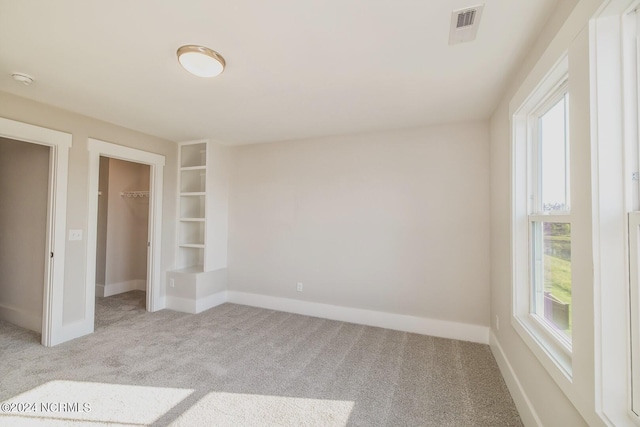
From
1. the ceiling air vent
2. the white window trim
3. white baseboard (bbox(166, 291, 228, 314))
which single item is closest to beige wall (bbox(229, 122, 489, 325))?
white baseboard (bbox(166, 291, 228, 314))

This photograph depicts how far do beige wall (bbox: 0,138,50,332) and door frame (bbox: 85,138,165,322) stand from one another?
46 centimetres

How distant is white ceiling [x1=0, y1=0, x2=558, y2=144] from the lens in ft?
4.81

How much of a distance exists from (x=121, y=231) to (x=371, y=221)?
4.32 meters

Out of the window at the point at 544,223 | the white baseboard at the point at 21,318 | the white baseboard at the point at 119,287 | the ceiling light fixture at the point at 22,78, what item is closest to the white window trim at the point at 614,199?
the window at the point at 544,223

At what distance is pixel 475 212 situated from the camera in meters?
3.04

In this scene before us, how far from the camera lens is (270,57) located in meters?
1.88

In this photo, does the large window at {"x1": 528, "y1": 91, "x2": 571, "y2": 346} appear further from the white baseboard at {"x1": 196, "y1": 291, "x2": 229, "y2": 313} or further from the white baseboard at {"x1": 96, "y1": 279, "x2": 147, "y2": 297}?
the white baseboard at {"x1": 96, "y1": 279, "x2": 147, "y2": 297}

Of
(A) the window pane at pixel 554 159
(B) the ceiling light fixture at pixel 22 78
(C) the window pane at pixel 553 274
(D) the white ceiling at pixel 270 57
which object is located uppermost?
(D) the white ceiling at pixel 270 57

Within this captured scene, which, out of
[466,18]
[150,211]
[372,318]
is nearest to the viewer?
[466,18]

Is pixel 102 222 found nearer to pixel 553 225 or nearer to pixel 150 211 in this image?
pixel 150 211

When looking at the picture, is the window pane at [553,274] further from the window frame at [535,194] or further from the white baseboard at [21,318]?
the white baseboard at [21,318]

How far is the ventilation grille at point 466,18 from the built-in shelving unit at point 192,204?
3.52 m

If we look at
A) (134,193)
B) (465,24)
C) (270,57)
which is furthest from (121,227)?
(465,24)

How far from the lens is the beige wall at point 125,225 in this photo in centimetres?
461
